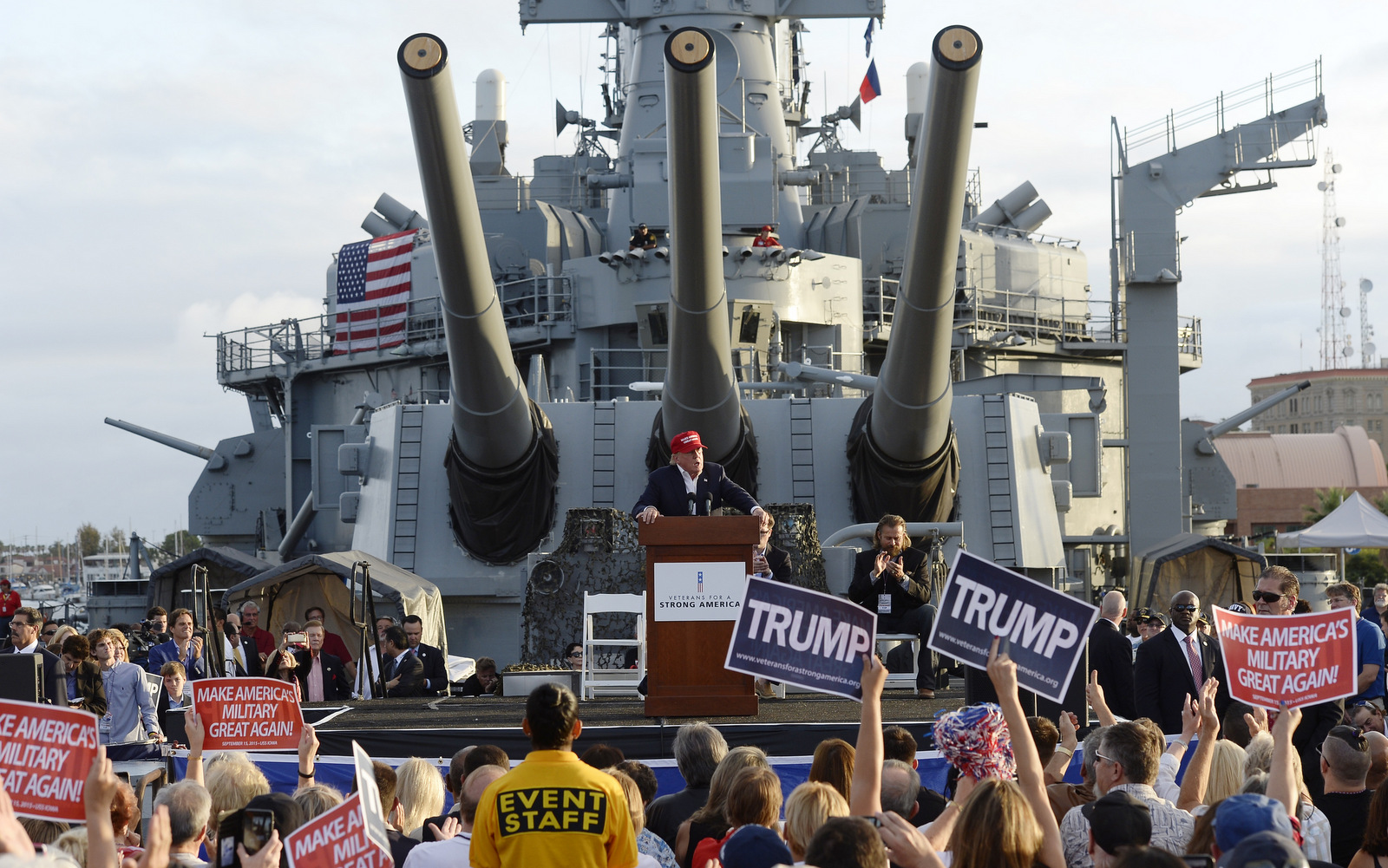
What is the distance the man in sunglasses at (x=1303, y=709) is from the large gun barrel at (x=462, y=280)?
4.02 metres

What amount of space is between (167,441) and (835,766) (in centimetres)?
1938

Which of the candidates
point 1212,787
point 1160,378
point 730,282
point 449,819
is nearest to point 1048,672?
point 1212,787

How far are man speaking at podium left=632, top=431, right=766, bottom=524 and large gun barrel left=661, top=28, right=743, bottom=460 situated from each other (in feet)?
4.94

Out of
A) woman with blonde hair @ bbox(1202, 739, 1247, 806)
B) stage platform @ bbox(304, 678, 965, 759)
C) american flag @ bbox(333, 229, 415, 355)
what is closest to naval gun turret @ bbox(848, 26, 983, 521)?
stage platform @ bbox(304, 678, 965, 759)

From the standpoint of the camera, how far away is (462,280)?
27.0 feet

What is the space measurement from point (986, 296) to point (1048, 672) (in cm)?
1481

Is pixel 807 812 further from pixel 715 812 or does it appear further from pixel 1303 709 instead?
pixel 1303 709

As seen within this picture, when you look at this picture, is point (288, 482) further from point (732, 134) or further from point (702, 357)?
point (702, 357)

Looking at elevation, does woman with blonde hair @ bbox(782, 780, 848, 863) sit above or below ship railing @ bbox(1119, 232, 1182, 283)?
below

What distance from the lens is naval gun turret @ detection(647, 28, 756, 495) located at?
6926 mm

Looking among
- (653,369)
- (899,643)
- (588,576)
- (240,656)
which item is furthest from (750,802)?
(653,369)

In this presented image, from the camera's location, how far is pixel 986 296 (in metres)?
18.5

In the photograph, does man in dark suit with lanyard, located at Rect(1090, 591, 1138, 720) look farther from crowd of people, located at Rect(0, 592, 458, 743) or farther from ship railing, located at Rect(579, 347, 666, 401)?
ship railing, located at Rect(579, 347, 666, 401)

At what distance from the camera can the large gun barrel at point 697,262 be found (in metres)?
6.91
